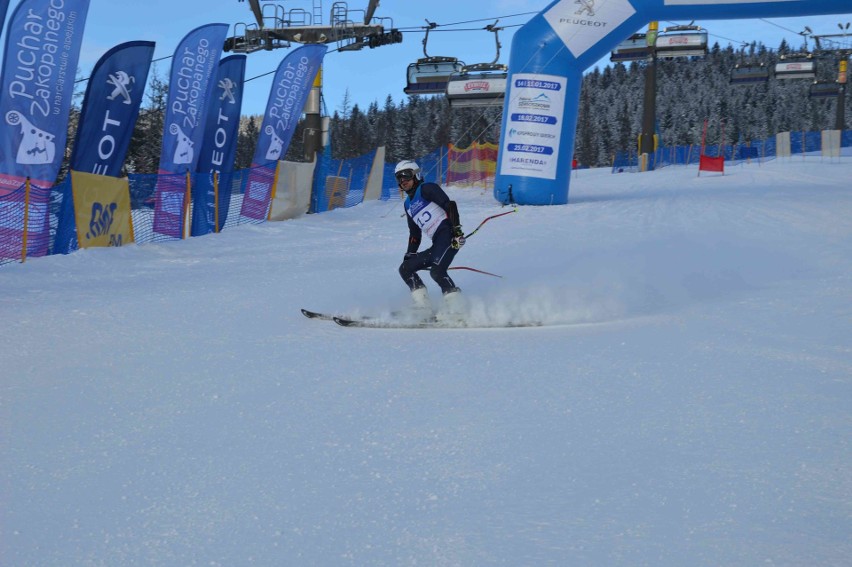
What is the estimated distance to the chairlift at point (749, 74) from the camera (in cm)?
3762

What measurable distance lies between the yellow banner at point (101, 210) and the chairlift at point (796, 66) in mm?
30900

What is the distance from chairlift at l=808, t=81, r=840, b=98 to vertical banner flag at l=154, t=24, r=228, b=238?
35513mm

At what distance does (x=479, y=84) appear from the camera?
79.6ft

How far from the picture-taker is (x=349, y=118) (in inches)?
5133

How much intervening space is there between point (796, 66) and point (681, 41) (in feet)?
23.5

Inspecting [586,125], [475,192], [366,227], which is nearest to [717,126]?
[586,125]

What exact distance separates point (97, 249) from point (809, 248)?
989 cm

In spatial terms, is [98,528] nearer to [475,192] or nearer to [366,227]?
[366,227]

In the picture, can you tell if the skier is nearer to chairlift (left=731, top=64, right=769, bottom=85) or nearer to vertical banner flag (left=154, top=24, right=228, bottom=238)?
vertical banner flag (left=154, top=24, right=228, bottom=238)

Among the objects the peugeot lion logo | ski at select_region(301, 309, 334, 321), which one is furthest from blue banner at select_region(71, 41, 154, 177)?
the peugeot lion logo

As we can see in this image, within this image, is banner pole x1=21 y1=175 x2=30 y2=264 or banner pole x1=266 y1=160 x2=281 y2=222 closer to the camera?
banner pole x1=21 y1=175 x2=30 y2=264

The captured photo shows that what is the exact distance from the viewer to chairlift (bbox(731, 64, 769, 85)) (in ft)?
123

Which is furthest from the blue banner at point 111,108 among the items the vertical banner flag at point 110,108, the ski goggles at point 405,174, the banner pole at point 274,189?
the ski goggles at point 405,174

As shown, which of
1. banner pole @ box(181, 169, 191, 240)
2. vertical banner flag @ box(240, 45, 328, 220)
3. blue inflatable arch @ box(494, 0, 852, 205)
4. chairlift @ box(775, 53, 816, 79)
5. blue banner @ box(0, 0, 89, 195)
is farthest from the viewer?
chairlift @ box(775, 53, 816, 79)
